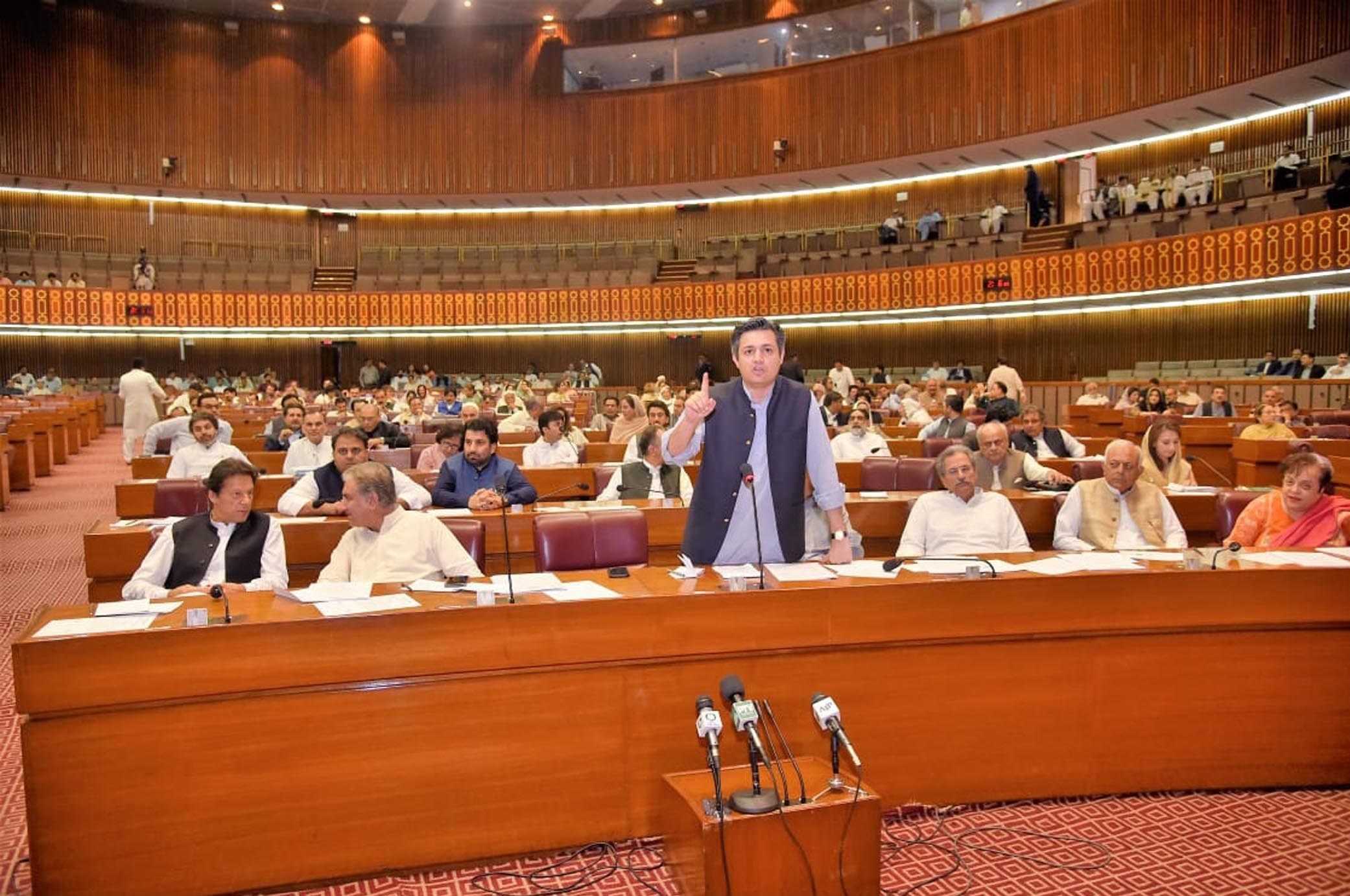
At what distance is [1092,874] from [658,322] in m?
20.2

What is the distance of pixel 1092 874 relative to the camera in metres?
2.75

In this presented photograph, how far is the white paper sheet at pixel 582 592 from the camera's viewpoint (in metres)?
2.89

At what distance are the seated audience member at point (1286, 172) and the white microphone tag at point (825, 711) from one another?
15392mm

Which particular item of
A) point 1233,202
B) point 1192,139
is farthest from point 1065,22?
point 1233,202

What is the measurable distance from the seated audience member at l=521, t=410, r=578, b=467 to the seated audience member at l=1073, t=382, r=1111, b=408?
8.71 metres

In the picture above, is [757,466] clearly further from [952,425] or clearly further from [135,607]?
[952,425]

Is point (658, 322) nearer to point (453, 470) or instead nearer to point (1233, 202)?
point (1233, 202)

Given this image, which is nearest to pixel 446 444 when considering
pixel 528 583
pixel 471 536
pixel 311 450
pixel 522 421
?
pixel 311 450

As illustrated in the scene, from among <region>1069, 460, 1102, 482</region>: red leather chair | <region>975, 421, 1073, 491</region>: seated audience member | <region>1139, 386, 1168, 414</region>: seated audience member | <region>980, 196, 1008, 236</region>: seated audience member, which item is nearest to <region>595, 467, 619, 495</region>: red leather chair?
<region>975, 421, 1073, 491</region>: seated audience member

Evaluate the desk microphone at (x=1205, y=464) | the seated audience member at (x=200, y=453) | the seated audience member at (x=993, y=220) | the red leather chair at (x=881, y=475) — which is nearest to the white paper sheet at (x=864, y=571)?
the desk microphone at (x=1205, y=464)

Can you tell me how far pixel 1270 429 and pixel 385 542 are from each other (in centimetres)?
725

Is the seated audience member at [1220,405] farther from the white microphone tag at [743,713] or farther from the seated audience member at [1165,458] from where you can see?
the white microphone tag at [743,713]

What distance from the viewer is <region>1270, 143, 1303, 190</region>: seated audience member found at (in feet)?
48.6

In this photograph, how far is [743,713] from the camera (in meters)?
2.36
